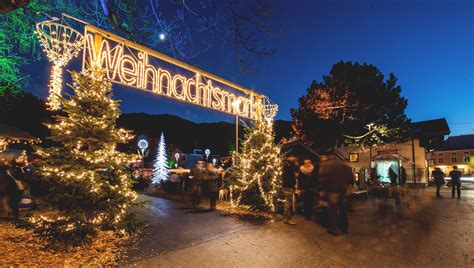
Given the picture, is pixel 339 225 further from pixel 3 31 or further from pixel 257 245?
pixel 3 31

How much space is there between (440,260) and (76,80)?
8.45m

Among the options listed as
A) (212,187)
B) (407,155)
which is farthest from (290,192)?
(407,155)

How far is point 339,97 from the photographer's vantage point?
25.0m

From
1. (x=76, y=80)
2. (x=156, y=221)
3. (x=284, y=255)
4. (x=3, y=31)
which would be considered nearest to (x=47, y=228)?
(x=156, y=221)

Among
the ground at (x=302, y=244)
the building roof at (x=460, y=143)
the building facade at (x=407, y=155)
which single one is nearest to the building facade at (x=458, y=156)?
the building roof at (x=460, y=143)

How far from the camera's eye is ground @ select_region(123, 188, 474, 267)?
4332mm

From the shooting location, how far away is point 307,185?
8.14 m

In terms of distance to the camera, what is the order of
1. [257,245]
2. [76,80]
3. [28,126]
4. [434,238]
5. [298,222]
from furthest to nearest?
1. [28,126]
2. [298,222]
3. [76,80]
4. [434,238]
5. [257,245]

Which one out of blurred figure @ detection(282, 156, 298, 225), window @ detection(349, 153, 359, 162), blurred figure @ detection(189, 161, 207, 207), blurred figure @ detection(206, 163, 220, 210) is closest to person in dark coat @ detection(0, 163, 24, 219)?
blurred figure @ detection(189, 161, 207, 207)

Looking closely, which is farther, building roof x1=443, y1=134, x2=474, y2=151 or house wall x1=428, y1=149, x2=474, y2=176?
building roof x1=443, y1=134, x2=474, y2=151

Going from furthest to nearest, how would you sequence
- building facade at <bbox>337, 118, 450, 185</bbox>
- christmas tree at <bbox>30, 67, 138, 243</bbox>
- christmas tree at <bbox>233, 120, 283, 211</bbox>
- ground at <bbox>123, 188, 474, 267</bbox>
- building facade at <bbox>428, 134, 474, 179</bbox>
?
building facade at <bbox>428, 134, 474, 179</bbox> → building facade at <bbox>337, 118, 450, 185</bbox> → christmas tree at <bbox>233, 120, 283, 211</bbox> → christmas tree at <bbox>30, 67, 138, 243</bbox> → ground at <bbox>123, 188, 474, 267</bbox>

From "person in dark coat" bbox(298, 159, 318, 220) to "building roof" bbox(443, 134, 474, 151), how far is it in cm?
7486

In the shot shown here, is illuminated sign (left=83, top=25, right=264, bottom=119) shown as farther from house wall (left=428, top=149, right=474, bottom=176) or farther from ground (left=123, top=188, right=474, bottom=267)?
house wall (left=428, top=149, right=474, bottom=176)

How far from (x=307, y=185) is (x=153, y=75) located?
243 inches
